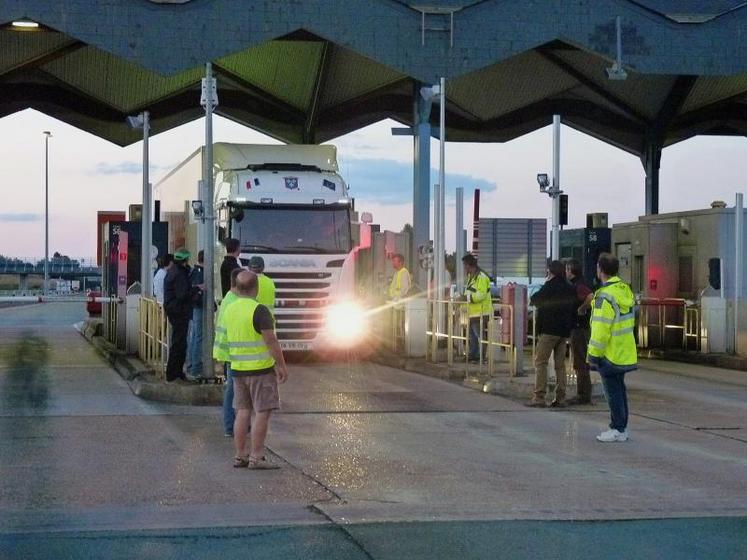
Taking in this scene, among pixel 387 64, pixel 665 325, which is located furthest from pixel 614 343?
pixel 387 64

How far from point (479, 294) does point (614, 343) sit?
25.3 feet

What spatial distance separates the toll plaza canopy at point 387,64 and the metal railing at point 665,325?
18.0 ft

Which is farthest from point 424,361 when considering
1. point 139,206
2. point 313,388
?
point 139,206

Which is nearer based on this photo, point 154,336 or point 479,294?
point 154,336

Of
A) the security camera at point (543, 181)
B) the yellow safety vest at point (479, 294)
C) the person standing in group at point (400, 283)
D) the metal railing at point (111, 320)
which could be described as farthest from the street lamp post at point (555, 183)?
the metal railing at point (111, 320)

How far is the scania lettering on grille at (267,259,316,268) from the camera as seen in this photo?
2145 cm

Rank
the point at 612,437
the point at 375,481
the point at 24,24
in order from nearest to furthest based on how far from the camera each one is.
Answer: the point at 375,481 < the point at 612,437 < the point at 24,24

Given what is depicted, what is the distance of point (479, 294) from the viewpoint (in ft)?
65.2

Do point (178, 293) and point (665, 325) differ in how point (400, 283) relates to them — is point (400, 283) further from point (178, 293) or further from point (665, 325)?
point (178, 293)

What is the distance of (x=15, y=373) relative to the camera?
789 inches

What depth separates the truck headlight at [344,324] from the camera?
2189 centimetres

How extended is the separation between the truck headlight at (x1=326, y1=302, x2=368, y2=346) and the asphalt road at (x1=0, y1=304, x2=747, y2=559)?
523cm

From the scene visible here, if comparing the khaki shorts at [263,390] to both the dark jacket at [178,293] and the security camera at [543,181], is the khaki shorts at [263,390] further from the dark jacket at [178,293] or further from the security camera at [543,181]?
the security camera at [543,181]

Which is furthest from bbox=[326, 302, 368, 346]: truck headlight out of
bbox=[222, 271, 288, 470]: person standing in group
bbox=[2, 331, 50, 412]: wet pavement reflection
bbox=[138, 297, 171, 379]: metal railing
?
bbox=[222, 271, 288, 470]: person standing in group
